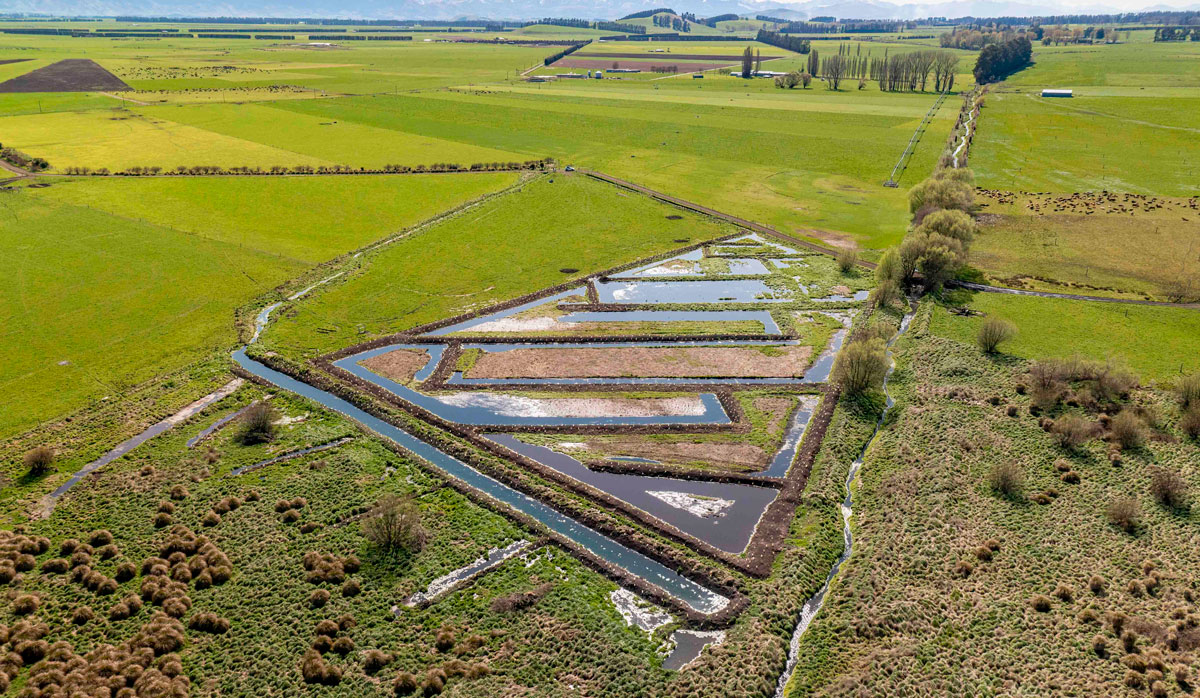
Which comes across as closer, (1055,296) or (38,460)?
(38,460)

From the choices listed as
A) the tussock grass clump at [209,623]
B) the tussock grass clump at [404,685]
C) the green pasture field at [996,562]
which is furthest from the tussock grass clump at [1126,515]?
the tussock grass clump at [209,623]

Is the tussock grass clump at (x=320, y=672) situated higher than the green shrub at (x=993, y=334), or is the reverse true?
the green shrub at (x=993, y=334)

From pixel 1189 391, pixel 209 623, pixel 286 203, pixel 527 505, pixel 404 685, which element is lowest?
pixel 404 685

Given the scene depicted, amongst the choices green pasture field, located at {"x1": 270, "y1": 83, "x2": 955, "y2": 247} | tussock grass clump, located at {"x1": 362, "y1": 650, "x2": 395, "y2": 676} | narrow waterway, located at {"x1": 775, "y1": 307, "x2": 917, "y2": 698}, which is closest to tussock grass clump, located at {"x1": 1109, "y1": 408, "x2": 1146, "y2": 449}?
narrow waterway, located at {"x1": 775, "y1": 307, "x2": 917, "y2": 698}

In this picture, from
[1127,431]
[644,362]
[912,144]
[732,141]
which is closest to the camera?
[1127,431]

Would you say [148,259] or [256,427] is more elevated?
[148,259]

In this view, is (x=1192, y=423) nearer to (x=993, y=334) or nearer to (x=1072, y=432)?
(x=1072, y=432)

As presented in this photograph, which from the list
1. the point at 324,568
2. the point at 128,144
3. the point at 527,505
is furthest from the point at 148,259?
the point at 128,144

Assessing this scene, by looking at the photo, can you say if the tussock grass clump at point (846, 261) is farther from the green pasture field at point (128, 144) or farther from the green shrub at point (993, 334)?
the green pasture field at point (128, 144)
